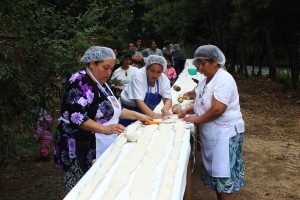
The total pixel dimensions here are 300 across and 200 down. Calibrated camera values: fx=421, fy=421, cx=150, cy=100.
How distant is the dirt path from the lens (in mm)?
5246

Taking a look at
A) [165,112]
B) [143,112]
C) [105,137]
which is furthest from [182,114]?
[105,137]

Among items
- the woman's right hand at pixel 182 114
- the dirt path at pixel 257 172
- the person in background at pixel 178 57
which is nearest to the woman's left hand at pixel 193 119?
the woman's right hand at pixel 182 114

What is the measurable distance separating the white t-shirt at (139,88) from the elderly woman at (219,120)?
→ 84 centimetres

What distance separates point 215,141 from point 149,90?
1.17 m

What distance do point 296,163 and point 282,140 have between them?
153 centimetres

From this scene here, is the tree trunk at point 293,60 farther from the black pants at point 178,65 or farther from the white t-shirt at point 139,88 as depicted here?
the white t-shirt at point 139,88

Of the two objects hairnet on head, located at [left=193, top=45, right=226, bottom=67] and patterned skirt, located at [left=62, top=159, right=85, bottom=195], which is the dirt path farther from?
hairnet on head, located at [left=193, top=45, right=226, bottom=67]

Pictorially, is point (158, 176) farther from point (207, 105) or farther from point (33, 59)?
point (33, 59)

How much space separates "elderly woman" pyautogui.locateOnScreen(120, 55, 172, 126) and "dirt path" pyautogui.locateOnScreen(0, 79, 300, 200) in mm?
1346

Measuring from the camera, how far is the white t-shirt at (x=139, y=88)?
14.5ft

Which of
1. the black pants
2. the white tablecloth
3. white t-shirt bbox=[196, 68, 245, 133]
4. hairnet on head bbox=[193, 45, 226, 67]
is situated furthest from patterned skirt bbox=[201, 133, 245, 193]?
the black pants

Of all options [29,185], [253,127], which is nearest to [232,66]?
[253,127]

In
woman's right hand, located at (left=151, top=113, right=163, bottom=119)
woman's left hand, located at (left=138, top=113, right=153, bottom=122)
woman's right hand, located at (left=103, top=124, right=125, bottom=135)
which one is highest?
woman's right hand, located at (left=103, top=124, right=125, bottom=135)

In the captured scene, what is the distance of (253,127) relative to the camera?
9.28 m
